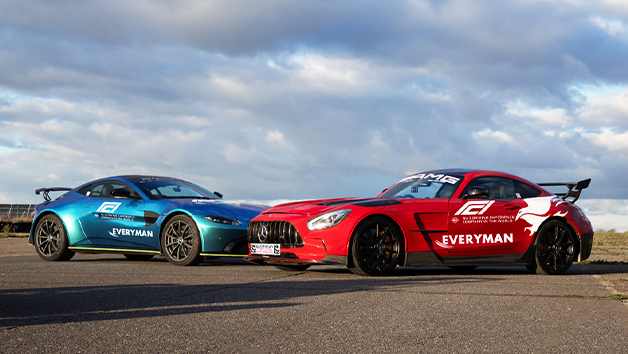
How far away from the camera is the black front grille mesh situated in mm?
7930

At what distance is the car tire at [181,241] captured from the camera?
30.3 ft

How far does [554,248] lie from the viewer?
8.87 meters

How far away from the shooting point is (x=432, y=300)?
5.77m

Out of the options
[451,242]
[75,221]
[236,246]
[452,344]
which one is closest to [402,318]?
[452,344]

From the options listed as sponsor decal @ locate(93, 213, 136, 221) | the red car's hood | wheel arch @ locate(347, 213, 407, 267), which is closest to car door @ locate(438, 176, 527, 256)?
wheel arch @ locate(347, 213, 407, 267)

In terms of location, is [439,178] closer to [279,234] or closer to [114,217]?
[279,234]

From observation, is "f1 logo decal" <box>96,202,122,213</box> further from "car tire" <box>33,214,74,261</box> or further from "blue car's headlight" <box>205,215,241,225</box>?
"blue car's headlight" <box>205,215,241,225</box>

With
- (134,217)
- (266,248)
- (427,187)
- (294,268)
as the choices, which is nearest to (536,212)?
(427,187)

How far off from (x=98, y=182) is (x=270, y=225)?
4100 mm

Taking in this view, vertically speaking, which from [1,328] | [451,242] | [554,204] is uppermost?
[554,204]

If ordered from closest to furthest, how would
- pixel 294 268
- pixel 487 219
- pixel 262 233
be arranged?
pixel 262 233, pixel 487 219, pixel 294 268

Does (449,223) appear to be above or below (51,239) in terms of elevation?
above

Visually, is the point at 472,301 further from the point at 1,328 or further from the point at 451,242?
the point at 1,328

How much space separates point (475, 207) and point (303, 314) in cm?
421
